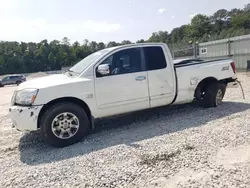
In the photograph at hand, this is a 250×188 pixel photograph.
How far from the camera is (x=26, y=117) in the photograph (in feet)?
14.2

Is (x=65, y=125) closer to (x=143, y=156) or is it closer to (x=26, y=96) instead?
(x=26, y=96)

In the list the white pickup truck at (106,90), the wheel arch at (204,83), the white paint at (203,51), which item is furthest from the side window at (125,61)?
the white paint at (203,51)

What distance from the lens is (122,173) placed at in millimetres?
3266

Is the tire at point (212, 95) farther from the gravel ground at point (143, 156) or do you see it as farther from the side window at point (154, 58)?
the side window at point (154, 58)

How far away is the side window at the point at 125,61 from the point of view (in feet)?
16.9

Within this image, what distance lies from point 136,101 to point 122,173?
7.34 ft

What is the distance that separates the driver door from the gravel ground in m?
0.55

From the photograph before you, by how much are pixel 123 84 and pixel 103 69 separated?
→ 1.92ft

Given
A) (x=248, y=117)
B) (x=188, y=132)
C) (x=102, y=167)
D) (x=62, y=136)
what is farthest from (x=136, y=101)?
(x=248, y=117)

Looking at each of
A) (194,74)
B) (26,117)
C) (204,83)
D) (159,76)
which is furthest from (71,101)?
(204,83)

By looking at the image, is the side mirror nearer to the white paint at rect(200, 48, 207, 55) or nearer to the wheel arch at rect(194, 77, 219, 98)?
the wheel arch at rect(194, 77, 219, 98)

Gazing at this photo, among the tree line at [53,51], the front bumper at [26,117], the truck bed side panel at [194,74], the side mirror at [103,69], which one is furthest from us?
the tree line at [53,51]

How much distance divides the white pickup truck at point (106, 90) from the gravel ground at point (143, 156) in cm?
44

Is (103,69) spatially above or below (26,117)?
above
